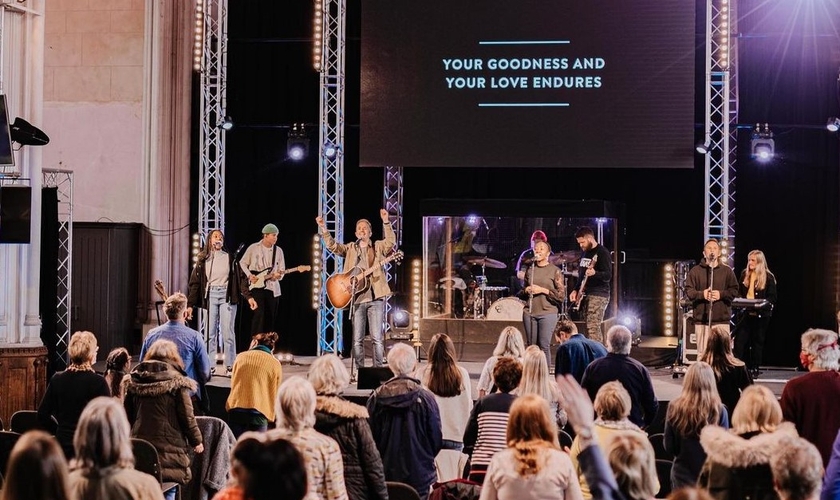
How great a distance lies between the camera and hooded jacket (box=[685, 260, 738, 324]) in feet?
39.2

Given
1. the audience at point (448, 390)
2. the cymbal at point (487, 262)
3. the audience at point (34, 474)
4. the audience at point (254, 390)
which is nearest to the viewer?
the audience at point (34, 474)

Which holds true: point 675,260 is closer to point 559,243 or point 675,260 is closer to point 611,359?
point 559,243

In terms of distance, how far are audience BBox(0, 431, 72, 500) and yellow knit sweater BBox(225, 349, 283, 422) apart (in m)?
4.44

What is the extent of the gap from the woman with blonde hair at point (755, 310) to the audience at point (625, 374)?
516 cm

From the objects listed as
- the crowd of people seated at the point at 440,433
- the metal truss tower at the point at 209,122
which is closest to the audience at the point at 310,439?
the crowd of people seated at the point at 440,433

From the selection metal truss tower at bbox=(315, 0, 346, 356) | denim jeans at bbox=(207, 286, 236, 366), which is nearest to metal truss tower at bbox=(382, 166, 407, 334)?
metal truss tower at bbox=(315, 0, 346, 356)

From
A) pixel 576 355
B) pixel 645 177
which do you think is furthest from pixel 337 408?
pixel 645 177

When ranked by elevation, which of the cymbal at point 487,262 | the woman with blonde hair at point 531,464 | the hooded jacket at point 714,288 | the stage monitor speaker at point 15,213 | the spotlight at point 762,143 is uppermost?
the spotlight at point 762,143

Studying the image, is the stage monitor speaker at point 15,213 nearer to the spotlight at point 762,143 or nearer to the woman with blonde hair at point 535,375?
the woman with blonde hair at point 535,375

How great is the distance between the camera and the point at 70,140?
599 inches

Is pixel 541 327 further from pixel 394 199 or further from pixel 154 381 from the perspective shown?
pixel 154 381

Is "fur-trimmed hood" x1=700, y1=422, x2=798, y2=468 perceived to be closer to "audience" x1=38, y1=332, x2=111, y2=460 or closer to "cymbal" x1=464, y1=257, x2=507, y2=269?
"audience" x1=38, y1=332, x2=111, y2=460

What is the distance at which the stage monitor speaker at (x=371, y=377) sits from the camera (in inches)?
383

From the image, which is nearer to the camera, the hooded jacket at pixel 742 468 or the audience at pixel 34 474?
the audience at pixel 34 474
